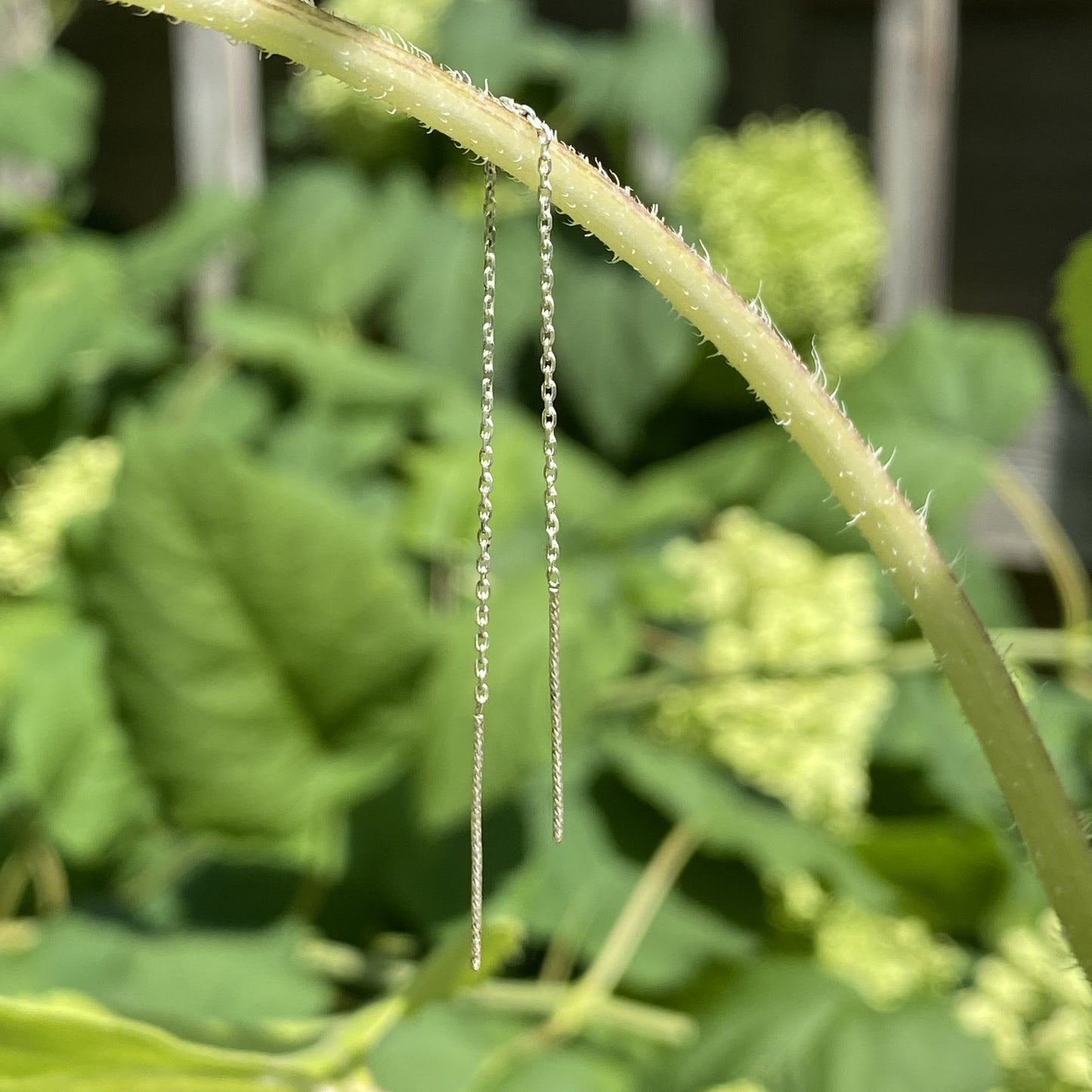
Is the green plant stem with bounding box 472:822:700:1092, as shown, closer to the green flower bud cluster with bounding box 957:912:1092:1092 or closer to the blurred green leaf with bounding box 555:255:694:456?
the green flower bud cluster with bounding box 957:912:1092:1092

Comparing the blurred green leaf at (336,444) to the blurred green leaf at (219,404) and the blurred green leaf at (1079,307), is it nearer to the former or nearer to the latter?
the blurred green leaf at (219,404)

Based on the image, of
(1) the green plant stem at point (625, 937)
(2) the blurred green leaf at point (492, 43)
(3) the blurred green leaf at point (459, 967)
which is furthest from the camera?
(2) the blurred green leaf at point (492, 43)

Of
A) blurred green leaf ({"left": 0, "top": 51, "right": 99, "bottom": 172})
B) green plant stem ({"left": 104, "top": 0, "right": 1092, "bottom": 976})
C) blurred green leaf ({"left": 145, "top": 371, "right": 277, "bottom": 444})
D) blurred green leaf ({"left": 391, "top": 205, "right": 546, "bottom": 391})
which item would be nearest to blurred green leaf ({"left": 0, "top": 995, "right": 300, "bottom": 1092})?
green plant stem ({"left": 104, "top": 0, "right": 1092, "bottom": 976})

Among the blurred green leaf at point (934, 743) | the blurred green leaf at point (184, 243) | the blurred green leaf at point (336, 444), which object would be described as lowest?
the blurred green leaf at point (934, 743)

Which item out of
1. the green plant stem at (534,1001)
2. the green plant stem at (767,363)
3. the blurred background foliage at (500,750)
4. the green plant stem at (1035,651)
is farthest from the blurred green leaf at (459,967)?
the green plant stem at (1035,651)

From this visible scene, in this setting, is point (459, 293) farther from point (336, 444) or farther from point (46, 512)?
point (46, 512)
